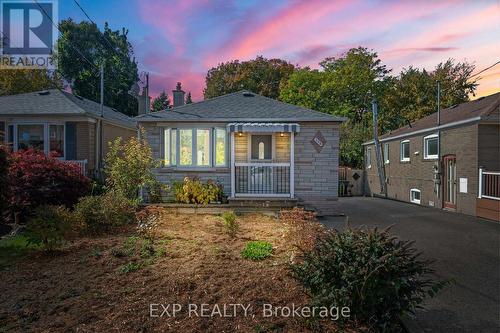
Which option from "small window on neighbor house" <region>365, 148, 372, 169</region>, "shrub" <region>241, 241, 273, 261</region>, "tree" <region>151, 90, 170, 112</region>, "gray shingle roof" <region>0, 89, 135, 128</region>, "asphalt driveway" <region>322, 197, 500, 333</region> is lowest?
"asphalt driveway" <region>322, 197, 500, 333</region>

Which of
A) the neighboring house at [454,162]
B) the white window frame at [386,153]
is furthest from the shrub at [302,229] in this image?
the white window frame at [386,153]

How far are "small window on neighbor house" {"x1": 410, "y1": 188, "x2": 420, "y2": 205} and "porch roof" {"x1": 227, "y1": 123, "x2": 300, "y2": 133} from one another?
1131 centimetres

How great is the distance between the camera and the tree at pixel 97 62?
103 feet

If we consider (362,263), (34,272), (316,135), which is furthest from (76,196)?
(362,263)

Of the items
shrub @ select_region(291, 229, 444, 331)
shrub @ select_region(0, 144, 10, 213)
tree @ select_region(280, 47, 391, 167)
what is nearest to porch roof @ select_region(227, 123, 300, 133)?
shrub @ select_region(0, 144, 10, 213)

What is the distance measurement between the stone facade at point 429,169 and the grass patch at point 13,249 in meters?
14.8

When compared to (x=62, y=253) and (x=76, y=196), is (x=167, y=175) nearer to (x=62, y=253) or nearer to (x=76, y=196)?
(x=76, y=196)

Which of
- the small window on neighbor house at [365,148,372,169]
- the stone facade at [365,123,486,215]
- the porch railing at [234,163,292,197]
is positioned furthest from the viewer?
the small window on neighbor house at [365,148,372,169]

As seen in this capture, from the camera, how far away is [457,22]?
37.0 feet

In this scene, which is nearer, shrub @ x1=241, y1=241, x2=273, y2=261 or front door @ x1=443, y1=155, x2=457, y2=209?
shrub @ x1=241, y1=241, x2=273, y2=261

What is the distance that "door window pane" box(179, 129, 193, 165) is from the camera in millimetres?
13047

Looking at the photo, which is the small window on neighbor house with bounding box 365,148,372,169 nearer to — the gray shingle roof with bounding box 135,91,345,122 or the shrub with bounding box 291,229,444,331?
the gray shingle roof with bounding box 135,91,345,122

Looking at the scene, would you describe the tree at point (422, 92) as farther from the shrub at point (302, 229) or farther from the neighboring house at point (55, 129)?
the shrub at point (302, 229)

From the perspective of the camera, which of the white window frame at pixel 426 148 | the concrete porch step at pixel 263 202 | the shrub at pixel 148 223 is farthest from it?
the white window frame at pixel 426 148
